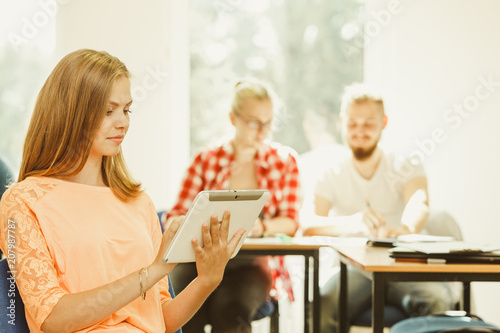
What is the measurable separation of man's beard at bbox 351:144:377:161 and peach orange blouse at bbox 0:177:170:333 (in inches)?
63.5

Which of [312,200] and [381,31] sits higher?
[381,31]

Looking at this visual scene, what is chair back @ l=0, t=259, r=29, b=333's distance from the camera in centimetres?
119

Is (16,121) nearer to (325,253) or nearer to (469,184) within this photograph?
(325,253)

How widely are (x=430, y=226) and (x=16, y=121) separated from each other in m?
2.47

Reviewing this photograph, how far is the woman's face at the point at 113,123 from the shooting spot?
4.26 feet

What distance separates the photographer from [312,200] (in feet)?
9.20

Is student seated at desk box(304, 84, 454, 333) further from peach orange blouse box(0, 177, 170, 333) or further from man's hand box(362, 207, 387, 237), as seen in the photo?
peach orange blouse box(0, 177, 170, 333)

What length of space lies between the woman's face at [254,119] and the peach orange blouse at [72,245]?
1312mm

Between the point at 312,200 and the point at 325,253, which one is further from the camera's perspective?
the point at 325,253

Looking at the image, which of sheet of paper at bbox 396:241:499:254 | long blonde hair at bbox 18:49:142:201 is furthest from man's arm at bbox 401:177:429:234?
long blonde hair at bbox 18:49:142:201

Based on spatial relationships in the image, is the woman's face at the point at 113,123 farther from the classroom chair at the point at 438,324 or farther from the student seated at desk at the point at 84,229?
the classroom chair at the point at 438,324

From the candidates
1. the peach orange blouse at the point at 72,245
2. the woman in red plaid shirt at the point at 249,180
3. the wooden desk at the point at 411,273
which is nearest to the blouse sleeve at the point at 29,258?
the peach orange blouse at the point at 72,245

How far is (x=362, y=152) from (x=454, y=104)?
1022 mm

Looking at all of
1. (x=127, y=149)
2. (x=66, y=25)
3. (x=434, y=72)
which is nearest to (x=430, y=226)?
(x=434, y=72)
